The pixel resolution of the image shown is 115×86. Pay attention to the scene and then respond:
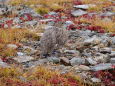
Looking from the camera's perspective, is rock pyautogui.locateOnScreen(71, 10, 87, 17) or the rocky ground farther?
rock pyautogui.locateOnScreen(71, 10, 87, 17)

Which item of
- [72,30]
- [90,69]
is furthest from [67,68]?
[72,30]

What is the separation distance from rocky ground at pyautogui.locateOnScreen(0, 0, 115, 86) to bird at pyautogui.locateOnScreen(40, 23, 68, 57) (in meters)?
0.22

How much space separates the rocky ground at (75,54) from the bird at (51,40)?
22 centimetres

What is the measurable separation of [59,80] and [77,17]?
27.7 feet

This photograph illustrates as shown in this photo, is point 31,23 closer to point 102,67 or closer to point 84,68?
point 84,68

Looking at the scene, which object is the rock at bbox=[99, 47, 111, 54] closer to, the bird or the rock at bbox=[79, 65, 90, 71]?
the bird

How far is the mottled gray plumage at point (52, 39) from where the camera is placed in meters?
10.6

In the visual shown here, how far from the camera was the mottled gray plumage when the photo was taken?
1060 centimetres

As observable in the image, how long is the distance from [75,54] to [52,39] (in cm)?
87

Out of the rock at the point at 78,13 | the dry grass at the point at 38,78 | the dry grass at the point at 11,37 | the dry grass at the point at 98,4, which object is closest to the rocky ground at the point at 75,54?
the dry grass at the point at 11,37

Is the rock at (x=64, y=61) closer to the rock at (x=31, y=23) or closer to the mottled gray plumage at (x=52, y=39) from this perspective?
the mottled gray plumage at (x=52, y=39)

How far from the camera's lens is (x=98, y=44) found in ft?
38.2

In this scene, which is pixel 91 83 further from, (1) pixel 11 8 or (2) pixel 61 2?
(2) pixel 61 2

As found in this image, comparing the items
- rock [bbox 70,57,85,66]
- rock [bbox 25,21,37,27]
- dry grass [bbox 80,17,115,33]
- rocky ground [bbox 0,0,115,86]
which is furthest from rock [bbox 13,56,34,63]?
dry grass [bbox 80,17,115,33]
